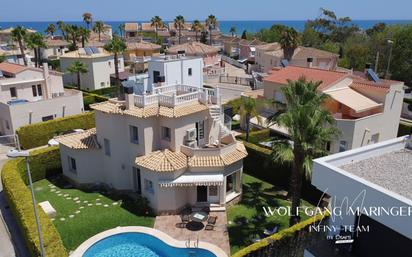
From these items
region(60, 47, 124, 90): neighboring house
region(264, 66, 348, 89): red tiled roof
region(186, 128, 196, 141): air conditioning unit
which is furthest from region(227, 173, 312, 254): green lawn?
region(60, 47, 124, 90): neighboring house

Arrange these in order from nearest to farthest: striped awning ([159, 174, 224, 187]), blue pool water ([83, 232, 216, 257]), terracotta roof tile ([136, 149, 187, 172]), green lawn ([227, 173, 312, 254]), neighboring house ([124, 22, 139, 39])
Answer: blue pool water ([83, 232, 216, 257]), green lawn ([227, 173, 312, 254]), terracotta roof tile ([136, 149, 187, 172]), striped awning ([159, 174, 224, 187]), neighboring house ([124, 22, 139, 39])

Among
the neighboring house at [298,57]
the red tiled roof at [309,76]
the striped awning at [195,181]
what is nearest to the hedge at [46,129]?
the striped awning at [195,181]

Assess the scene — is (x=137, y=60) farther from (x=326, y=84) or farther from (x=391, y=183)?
(x=391, y=183)

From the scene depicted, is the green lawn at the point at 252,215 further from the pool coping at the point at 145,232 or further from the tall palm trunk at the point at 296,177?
the tall palm trunk at the point at 296,177

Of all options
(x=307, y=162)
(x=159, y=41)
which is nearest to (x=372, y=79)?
(x=307, y=162)

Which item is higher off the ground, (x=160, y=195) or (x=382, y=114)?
(x=382, y=114)

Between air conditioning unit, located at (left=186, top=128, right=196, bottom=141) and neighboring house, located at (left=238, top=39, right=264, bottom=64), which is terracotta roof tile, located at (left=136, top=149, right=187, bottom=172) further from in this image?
neighboring house, located at (left=238, top=39, right=264, bottom=64)

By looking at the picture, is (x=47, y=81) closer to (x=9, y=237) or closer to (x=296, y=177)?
(x=9, y=237)
